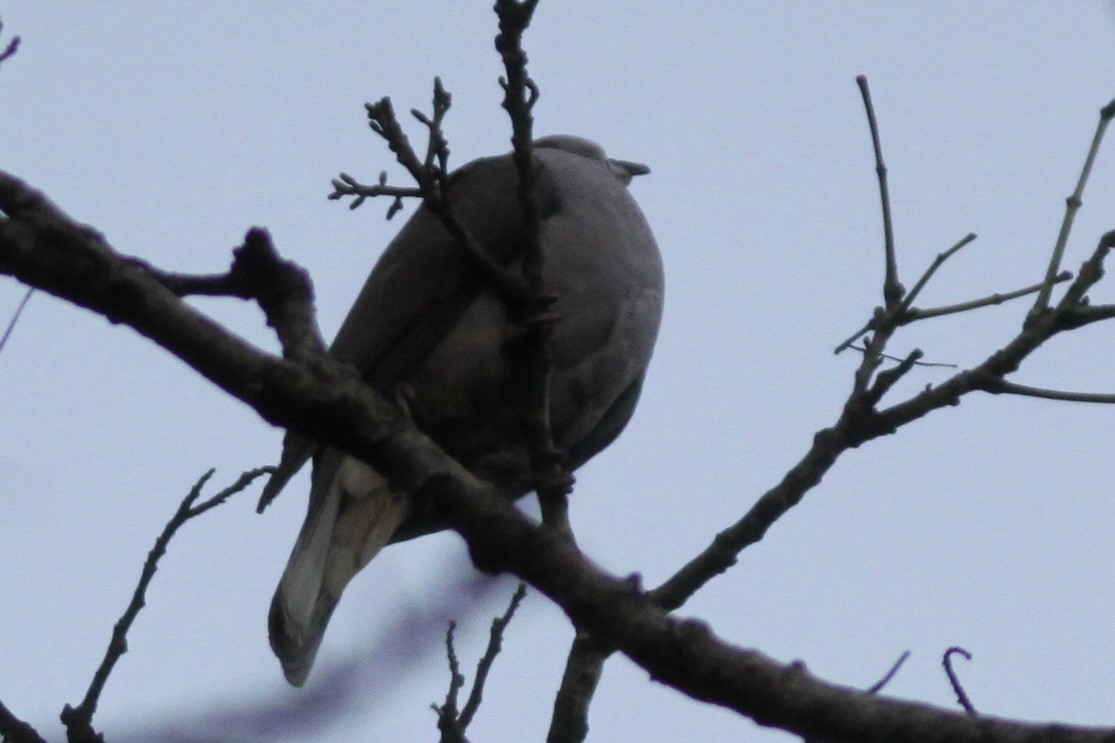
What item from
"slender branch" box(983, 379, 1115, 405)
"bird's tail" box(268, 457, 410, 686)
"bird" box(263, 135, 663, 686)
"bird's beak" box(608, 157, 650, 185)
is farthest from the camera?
"bird's beak" box(608, 157, 650, 185)

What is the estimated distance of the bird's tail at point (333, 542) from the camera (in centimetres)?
390

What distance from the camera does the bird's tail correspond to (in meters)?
3.90

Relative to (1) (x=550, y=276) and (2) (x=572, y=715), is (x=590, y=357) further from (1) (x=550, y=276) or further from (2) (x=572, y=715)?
(2) (x=572, y=715)

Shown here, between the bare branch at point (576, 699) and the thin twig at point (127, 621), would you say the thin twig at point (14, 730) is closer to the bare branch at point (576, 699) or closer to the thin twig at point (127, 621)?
the thin twig at point (127, 621)

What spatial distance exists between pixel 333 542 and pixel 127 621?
A: 60.3 inches

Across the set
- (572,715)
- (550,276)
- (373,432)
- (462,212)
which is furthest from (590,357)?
(373,432)

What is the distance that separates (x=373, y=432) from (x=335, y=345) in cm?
309

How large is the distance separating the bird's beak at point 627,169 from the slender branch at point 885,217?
11.5 ft

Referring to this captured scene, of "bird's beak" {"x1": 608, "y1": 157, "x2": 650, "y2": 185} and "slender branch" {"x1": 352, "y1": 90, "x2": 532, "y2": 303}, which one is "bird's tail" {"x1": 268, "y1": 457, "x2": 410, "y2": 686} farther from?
"bird's beak" {"x1": 608, "y1": 157, "x2": 650, "y2": 185}

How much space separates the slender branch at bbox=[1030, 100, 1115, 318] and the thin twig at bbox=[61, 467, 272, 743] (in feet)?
5.23

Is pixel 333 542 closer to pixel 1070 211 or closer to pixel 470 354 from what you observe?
pixel 470 354

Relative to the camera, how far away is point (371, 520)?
428 cm

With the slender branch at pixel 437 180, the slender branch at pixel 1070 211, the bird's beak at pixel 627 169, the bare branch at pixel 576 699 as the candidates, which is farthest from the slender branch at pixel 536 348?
the bird's beak at pixel 627 169

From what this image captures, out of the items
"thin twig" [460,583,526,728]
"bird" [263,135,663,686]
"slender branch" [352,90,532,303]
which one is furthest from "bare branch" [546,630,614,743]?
"bird" [263,135,663,686]
